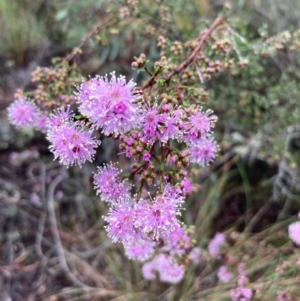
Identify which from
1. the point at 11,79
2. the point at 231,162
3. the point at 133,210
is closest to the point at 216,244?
the point at 231,162

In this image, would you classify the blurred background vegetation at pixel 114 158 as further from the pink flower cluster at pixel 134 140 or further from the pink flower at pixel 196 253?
the pink flower cluster at pixel 134 140

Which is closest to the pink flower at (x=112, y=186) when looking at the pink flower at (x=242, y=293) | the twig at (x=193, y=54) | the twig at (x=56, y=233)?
the twig at (x=193, y=54)

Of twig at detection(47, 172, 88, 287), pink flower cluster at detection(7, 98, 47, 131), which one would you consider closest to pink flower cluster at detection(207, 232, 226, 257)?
twig at detection(47, 172, 88, 287)

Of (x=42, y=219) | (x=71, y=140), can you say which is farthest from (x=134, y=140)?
(x=42, y=219)

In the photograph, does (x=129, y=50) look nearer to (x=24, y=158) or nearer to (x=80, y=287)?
(x=24, y=158)

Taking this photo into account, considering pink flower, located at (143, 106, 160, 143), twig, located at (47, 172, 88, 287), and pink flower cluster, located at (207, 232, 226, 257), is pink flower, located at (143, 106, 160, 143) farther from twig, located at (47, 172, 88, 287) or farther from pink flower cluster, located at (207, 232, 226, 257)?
twig, located at (47, 172, 88, 287)

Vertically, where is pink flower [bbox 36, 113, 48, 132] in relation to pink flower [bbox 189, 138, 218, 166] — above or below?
above
